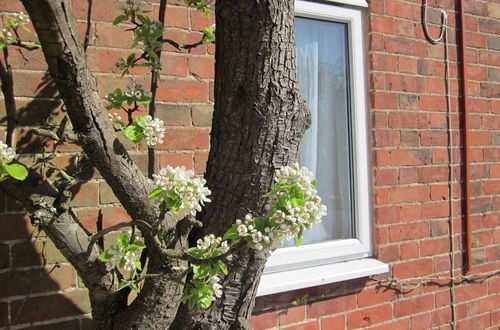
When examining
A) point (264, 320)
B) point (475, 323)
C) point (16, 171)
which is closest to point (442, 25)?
point (475, 323)

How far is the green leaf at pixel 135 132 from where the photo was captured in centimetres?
163

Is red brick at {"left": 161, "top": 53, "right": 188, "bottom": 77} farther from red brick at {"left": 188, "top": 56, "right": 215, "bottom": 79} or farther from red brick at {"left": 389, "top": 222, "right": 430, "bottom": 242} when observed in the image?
red brick at {"left": 389, "top": 222, "right": 430, "bottom": 242}

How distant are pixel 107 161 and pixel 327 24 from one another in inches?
77.6

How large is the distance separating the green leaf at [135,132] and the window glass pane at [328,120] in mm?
1582

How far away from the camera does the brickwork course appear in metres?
2.20

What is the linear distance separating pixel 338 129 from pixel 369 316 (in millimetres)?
1094

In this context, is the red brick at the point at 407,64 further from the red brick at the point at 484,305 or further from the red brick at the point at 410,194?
the red brick at the point at 484,305

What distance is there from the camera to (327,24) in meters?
3.19

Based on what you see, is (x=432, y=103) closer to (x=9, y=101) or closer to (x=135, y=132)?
(x=135, y=132)

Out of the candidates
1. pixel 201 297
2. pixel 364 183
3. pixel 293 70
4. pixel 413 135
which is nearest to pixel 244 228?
pixel 201 297

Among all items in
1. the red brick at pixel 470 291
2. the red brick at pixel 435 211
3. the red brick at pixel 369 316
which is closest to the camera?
the red brick at pixel 369 316

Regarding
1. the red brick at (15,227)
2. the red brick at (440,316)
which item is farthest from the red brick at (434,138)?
the red brick at (15,227)

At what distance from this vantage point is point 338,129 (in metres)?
3.24

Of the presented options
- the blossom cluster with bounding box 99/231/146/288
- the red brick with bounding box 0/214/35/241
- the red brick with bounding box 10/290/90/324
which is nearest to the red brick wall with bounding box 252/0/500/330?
the red brick with bounding box 10/290/90/324
